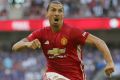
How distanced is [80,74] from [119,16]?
1030 centimetres

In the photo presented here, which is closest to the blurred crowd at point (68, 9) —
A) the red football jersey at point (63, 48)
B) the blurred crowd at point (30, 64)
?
the blurred crowd at point (30, 64)

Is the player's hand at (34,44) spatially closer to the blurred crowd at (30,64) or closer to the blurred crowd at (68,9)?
the blurred crowd at (30,64)

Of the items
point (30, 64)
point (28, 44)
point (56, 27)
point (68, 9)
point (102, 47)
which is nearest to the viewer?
point (28, 44)

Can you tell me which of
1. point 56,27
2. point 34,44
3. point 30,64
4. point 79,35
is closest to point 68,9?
point 30,64

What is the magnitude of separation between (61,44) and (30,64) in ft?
35.9

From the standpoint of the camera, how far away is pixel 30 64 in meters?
18.6

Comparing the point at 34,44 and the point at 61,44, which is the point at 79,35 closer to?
the point at 61,44

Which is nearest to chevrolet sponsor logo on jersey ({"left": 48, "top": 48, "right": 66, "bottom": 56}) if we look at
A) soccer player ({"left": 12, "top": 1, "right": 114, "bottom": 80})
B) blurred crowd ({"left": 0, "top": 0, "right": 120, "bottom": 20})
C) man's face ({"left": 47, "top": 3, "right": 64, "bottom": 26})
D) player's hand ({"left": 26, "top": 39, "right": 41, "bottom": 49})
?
soccer player ({"left": 12, "top": 1, "right": 114, "bottom": 80})

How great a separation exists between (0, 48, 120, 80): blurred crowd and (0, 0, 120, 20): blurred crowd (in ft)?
4.15

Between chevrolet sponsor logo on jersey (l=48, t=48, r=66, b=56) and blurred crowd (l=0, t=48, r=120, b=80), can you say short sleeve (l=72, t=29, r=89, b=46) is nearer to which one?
chevrolet sponsor logo on jersey (l=48, t=48, r=66, b=56)

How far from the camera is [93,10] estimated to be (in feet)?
59.8

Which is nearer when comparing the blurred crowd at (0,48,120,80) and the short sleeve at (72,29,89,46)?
the short sleeve at (72,29,89,46)

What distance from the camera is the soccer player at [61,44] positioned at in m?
7.64

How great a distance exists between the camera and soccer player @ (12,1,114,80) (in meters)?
7.64
